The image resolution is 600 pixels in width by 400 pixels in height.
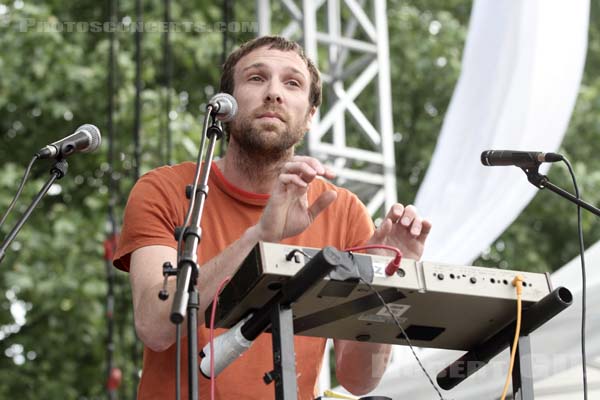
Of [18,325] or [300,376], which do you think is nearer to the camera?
[300,376]

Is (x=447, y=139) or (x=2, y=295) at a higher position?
(x=2, y=295)

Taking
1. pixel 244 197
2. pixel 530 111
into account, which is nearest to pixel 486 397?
pixel 244 197

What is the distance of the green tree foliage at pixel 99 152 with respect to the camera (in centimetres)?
863

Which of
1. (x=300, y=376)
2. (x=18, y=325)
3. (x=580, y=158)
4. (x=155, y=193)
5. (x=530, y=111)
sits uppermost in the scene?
(x=580, y=158)

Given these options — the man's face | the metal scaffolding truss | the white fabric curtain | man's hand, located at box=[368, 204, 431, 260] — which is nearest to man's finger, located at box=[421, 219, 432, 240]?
man's hand, located at box=[368, 204, 431, 260]

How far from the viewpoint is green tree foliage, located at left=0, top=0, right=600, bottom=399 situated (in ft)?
28.3

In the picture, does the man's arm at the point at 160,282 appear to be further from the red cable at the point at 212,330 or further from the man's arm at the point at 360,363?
the man's arm at the point at 360,363

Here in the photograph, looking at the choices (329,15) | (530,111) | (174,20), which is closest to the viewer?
(530,111)

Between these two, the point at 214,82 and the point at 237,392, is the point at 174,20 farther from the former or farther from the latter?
the point at 237,392

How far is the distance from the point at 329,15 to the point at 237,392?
411cm

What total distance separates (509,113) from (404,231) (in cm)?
282

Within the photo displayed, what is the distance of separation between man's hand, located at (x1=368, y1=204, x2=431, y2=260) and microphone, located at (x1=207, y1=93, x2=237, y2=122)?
0.47 meters

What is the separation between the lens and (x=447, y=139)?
5.59m

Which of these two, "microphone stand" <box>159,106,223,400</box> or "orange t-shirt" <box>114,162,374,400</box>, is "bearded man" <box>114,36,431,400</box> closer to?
"orange t-shirt" <box>114,162,374,400</box>
